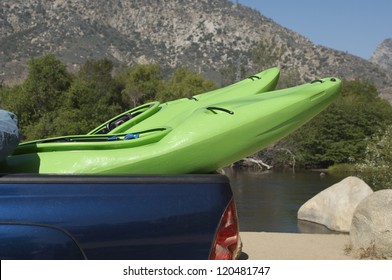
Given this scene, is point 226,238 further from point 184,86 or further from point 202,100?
point 184,86

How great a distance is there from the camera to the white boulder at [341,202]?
40.3ft

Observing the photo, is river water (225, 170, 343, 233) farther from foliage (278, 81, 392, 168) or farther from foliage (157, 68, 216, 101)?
foliage (157, 68, 216, 101)

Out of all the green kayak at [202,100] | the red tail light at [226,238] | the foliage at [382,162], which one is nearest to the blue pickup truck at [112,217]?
the red tail light at [226,238]

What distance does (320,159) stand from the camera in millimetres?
40094

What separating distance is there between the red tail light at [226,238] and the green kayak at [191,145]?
0.39m

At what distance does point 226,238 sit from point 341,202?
11.2 meters

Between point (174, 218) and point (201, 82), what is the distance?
4605cm

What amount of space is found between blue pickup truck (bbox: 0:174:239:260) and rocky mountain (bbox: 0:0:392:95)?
84.1 m

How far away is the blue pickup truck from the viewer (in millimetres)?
1917

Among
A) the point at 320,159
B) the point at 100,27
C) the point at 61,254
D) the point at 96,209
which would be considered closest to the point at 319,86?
the point at 96,209

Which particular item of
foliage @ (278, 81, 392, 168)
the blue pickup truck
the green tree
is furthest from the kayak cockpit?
foliage @ (278, 81, 392, 168)

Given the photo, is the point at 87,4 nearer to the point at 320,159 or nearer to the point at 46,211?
the point at 320,159

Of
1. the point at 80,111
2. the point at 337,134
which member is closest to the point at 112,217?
the point at 80,111

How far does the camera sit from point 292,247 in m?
9.16
